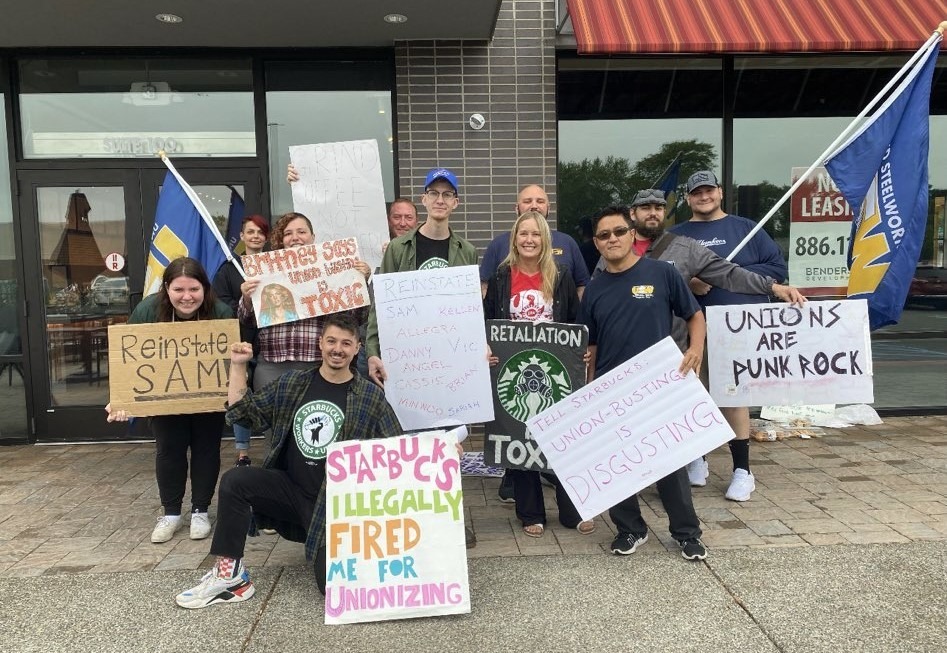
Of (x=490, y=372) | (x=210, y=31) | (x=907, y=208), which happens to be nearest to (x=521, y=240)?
(x=490, y=372)

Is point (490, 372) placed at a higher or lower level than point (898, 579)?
higher

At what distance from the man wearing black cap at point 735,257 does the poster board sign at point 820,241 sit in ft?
7.18

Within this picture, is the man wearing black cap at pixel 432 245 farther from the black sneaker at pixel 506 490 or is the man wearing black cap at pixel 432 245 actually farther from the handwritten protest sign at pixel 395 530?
the handwritten protest sign at pixel 395 530

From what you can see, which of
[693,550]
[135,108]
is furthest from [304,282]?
[135,108]

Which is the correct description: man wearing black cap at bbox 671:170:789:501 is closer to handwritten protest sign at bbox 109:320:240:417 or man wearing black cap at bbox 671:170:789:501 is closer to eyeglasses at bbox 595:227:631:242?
eyeglasses at bbox 595:227:631:242

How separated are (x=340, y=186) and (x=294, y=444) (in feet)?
7.64

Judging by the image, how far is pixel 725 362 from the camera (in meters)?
4.29

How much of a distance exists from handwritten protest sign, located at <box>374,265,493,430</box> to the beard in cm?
134

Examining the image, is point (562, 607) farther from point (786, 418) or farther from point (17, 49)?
point (17, 49)

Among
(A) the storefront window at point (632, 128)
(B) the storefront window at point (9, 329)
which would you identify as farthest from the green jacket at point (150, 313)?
(A) the storefront window at point (632, 128)

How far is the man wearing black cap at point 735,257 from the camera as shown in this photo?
4.38 metres

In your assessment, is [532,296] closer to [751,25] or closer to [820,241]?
[751,25]

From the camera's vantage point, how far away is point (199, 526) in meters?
3.96

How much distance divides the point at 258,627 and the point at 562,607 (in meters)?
1.34
